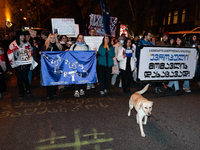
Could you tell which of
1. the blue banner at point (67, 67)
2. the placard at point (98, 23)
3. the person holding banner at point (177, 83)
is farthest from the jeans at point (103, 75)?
the placard at point (98, 23)

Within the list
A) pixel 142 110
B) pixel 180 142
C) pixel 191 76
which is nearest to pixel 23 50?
pixel 142 110

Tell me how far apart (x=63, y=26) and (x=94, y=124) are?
16.0 ft

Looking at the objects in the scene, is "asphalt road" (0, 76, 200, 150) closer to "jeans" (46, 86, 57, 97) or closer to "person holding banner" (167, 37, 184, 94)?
"jeans" (46, 86, 57, 97)

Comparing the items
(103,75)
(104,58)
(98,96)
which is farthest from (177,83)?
(98,96)

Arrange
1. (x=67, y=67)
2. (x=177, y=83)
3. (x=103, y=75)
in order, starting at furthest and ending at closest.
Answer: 1. (x=177, y=83)
2. (x=103, y=75)
3. (x=67, y=67)

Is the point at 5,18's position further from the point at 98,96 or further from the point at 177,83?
the point at 177,83

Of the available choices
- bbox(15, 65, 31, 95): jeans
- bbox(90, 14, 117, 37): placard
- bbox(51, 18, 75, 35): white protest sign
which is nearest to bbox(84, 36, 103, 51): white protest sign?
bbox(51, 18, 75, 35): white protest sign

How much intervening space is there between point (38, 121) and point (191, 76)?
5.63m

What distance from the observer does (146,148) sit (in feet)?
10.5

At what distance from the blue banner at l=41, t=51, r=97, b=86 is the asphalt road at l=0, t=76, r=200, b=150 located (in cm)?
63

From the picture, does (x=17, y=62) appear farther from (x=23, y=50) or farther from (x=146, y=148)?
(x=146, y=148)

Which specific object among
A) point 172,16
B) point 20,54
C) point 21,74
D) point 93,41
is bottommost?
point 21,74

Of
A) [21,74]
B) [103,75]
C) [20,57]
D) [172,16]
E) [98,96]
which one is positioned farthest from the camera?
[172,16]

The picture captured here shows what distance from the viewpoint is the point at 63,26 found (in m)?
7.48
